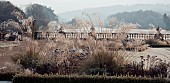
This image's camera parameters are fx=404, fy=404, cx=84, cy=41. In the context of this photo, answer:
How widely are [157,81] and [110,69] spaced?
164 centimetres

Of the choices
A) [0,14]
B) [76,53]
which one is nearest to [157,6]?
[0,14]

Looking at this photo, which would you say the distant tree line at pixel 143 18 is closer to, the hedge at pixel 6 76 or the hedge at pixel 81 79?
the hedge at pixel 6 76

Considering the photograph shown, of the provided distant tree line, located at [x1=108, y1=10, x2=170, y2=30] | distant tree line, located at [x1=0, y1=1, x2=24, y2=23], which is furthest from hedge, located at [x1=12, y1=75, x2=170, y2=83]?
distant tree line, located at [x1=108, y1=10, x2=170, y2=30]

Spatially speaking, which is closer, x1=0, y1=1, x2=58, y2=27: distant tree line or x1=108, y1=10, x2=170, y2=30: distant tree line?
x1=0, y1=1, x2=58, y2=27: distant tree line

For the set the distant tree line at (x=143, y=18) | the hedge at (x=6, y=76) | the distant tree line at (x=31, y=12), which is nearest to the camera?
the hedge at (x=6, y=76)

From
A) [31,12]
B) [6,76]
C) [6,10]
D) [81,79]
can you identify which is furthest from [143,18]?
[81,79]

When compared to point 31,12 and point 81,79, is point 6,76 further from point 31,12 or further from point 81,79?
point 31,12

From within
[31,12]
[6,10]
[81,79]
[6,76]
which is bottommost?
[6,76]

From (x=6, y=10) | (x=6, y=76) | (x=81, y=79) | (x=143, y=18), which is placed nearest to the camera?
(x=81, y=79)

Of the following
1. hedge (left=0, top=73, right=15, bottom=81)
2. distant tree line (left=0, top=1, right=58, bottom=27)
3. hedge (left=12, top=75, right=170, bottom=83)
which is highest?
distant tree line (left=0, top=1, right=58, bottom=27)

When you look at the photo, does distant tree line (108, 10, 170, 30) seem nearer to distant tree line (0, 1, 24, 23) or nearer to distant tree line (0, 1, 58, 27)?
distant tree line (0, 1, 58, 27)

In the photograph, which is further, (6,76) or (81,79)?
(6,76)

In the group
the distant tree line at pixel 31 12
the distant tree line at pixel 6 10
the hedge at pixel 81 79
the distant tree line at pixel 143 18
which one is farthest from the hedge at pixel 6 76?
the distant tree line at pixel 143 18

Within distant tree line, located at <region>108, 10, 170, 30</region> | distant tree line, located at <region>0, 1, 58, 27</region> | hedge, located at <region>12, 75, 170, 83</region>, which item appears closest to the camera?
hedge, located at <region>12, 75, 170, 83</region>
